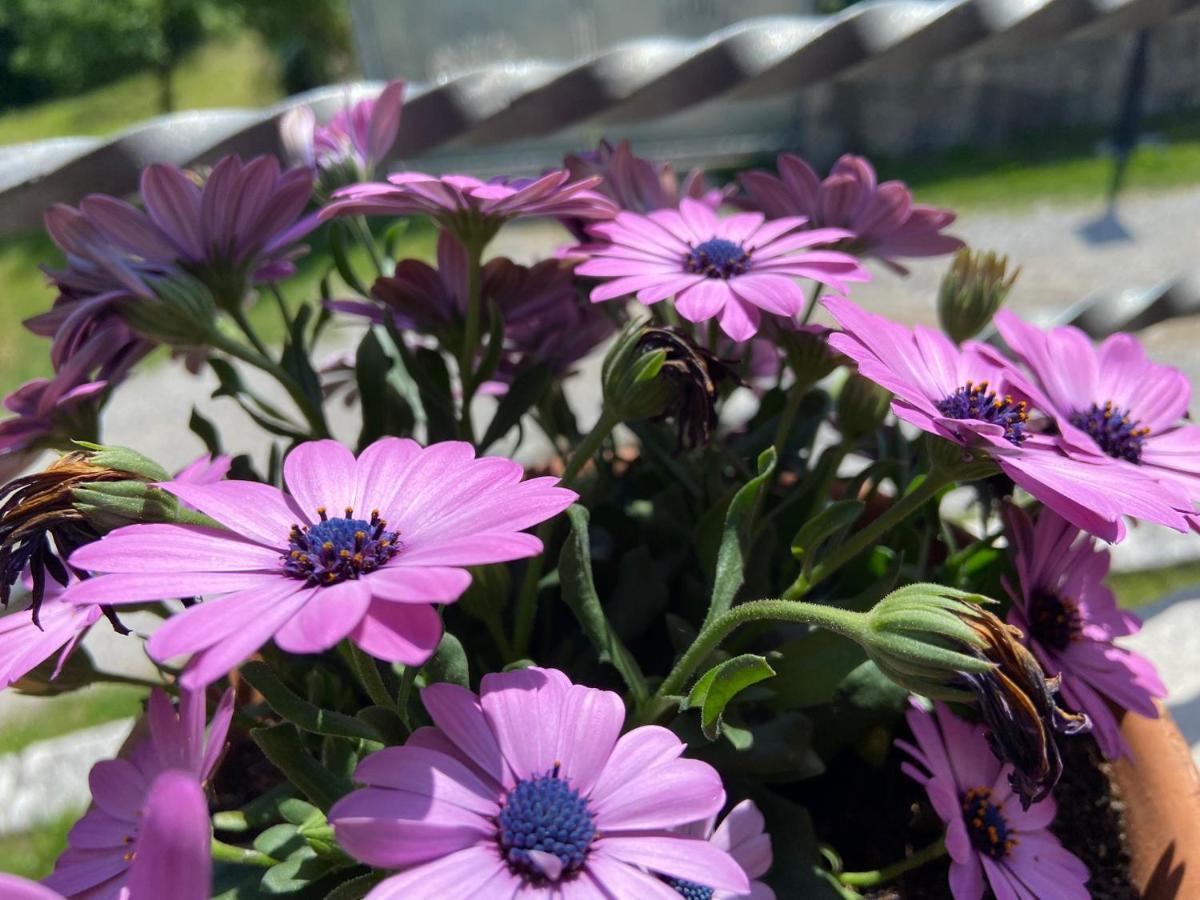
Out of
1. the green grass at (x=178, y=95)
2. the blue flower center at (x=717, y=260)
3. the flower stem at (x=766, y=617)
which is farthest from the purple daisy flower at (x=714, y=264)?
the green grass at (x=178, y=95)

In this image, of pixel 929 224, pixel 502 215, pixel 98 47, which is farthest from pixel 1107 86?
pixel 98 47

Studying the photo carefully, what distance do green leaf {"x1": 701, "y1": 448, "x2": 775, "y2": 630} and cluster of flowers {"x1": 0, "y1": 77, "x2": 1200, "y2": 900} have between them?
0.8 inches

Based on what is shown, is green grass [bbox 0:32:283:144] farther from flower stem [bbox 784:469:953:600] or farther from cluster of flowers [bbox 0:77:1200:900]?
flower stem [bbox 784:469:953:600]

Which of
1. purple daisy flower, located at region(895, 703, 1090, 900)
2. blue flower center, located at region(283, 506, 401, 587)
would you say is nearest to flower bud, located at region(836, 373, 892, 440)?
purple daisy flower, located at region(895, 703, 1090, 900)

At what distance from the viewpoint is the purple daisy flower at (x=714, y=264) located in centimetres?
41

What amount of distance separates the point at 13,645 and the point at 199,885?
0.60 ft

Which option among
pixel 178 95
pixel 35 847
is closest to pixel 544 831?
pixel 35 847

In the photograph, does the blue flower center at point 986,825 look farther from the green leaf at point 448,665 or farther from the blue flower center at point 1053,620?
the green leaf at point 448,665

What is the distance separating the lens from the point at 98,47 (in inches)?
179

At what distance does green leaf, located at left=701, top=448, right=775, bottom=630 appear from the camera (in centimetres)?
38

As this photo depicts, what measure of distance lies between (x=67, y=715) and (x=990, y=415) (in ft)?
2.93

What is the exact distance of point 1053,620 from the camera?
442mm

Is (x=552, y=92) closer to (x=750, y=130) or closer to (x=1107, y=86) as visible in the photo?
(x=750, y=130)

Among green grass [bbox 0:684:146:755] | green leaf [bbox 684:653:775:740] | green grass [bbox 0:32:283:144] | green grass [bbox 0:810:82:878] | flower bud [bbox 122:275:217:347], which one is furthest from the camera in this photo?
green grass [bbox 0:32:283:144]
